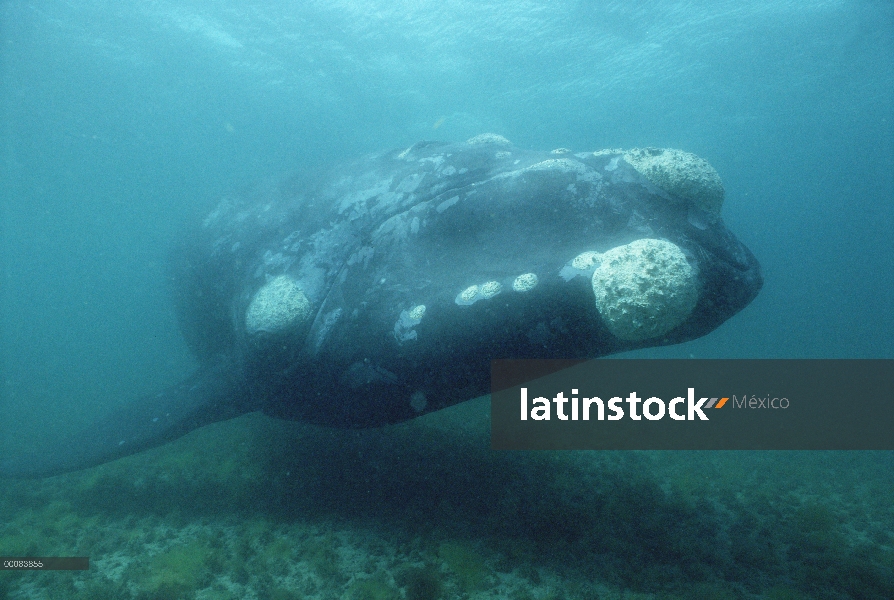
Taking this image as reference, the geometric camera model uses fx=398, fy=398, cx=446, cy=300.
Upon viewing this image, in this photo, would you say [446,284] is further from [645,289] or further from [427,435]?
[427,435]

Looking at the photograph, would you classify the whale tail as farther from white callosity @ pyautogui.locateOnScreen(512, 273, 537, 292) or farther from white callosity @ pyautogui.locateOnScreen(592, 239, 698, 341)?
white callosity @ pyautogui.locateOnScreen(592, 239, 698, 341)

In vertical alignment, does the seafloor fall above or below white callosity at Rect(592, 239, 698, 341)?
below

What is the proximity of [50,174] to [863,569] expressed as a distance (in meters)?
73.5

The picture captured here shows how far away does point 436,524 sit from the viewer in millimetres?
6160

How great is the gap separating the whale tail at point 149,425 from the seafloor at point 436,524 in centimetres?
118

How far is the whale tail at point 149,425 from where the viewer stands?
6.46m

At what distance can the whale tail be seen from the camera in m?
6.46

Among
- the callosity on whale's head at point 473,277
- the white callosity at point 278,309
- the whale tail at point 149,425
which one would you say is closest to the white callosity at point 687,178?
the callosity on whale's head at point 473,277

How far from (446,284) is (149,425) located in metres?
5.65

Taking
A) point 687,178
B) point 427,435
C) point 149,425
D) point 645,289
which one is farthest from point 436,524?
point 687,178

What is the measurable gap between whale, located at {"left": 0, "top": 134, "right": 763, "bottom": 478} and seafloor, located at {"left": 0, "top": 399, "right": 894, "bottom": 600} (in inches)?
61.5

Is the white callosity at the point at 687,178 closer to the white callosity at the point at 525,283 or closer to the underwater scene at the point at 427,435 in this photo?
the underwater scene at the point at 427,435

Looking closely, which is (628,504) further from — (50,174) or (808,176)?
(808,176)

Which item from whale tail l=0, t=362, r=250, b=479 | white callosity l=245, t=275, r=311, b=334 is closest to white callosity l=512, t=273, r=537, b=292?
white callosity l=245, t=275, r=311, b=334
